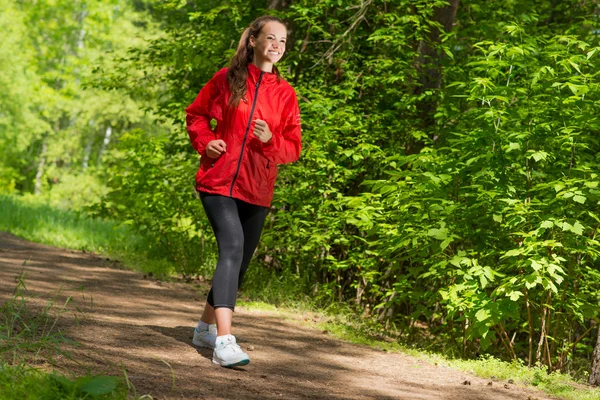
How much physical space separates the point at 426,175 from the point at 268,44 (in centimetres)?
200

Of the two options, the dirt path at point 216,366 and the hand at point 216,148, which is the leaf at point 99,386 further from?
the hand at point 216,148

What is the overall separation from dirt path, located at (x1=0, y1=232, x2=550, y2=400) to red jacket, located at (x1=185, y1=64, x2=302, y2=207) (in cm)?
109

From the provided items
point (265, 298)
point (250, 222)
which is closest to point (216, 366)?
point (250, 222)

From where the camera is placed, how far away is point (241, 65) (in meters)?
4.86

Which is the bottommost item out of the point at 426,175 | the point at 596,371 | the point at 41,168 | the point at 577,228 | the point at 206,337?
the point at 206,337

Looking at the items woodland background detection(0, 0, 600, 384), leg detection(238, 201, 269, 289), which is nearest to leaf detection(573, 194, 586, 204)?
woodland background detection(0, 0, 600, 384)

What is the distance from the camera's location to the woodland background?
5953 millimetres

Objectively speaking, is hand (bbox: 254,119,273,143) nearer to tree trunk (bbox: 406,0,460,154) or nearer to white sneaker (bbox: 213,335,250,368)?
white sneaker (bbox: 213,335,250,368)

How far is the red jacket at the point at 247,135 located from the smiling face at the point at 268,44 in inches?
2.8

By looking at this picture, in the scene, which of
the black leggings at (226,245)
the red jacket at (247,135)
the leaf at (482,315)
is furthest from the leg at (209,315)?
the leaf at (482,315)

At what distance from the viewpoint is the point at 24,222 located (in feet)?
41.8

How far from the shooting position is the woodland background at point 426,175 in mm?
5953

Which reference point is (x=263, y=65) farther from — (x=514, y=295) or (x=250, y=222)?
(x=514, y=295)

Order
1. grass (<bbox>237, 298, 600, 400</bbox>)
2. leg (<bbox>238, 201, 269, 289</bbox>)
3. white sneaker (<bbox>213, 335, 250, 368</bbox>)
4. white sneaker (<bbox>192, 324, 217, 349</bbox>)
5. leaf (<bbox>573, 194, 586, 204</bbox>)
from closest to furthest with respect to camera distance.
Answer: white sneaker (<bbox>213, 335, 250, 368</bbox>) < leg (<bbox>238, 201, 269, 289</bbox>) < white sneaker (<bbox>192, 324, 217, 349</bbox>) < leaf (<bbox>573, 194, 586, 204</bbox>) < grass (<bbox>237, 298, 600, 400</bbox>)
